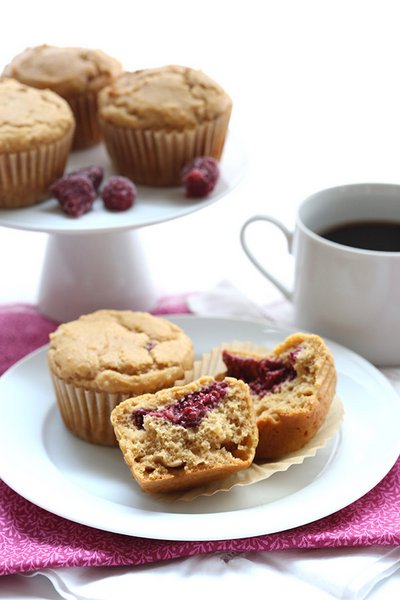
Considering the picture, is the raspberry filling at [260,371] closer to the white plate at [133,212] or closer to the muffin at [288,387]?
the muffin at [288,387]

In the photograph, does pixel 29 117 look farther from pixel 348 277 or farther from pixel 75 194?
pixel 348 277

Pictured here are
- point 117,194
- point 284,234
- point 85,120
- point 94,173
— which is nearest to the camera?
point 117,194

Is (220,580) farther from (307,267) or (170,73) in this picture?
(170,73)

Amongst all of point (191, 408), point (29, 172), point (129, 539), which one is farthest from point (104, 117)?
point (129, 539)

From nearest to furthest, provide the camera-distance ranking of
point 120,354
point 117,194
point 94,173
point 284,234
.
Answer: point 120,354 < point 117,194 < point 94,173 < point 284,234

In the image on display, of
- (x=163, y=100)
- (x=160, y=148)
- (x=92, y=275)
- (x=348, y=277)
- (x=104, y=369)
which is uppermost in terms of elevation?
Answer: (x=163, y=100)

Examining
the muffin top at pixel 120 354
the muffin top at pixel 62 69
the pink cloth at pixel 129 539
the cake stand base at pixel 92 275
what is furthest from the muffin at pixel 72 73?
the pink cloth at pixel 129 539

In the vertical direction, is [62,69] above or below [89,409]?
above

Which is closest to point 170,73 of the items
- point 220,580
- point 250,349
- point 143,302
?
point 143,302
